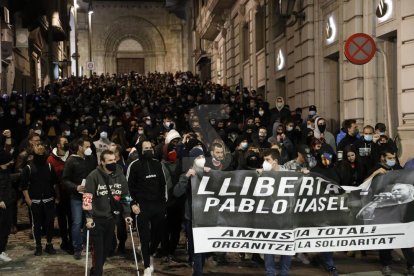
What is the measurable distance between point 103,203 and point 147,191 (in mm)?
1001

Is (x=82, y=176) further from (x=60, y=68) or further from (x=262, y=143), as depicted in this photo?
(x=60, y=68)

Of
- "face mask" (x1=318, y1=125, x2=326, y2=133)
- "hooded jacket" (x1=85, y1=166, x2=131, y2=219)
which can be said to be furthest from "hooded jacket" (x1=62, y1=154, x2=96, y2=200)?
"face mask" (x1=318, y1=125, x2=326, y2=133)

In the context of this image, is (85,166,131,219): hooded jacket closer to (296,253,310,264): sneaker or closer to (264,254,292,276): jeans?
(264,254,292,276): jeans

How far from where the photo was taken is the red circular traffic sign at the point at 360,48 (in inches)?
486

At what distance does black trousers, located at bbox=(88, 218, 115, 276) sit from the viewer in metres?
7.78

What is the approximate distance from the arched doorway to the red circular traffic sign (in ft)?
198

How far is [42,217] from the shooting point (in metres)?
10.4

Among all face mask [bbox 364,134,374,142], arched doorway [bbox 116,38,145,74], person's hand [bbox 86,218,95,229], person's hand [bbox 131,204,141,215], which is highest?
arched doorway [bbox 116,38,145,74]

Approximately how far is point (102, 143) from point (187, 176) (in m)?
5.87

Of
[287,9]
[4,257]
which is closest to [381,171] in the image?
[4,257]

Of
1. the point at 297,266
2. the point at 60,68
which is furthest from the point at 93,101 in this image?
the point at 60,68

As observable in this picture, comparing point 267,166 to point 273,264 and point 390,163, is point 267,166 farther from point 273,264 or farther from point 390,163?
point 390,163

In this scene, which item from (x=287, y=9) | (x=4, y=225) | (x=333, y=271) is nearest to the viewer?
(x=333, y=271)

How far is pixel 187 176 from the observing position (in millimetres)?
8242
